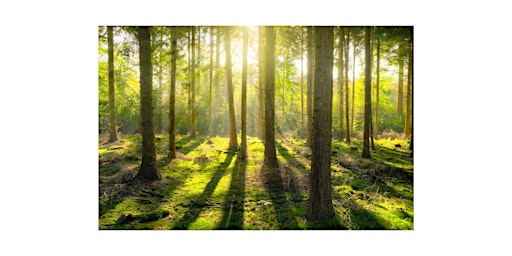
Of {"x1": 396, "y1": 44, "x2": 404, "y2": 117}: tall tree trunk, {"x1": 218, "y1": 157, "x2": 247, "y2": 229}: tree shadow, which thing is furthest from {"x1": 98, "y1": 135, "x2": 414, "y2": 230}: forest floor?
{"x1": 396, "y1": 44, "x2": 404, "y2": 117}: tall tree trunk

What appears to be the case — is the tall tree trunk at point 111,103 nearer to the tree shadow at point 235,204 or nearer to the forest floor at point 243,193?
the forest floor at point 243,193

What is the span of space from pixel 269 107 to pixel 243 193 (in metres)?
2.18

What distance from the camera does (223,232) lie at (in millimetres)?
3822

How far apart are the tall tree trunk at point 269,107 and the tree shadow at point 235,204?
70 centimetres

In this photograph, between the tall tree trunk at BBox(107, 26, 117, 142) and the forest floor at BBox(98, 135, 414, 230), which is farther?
the tall tree trunk at BBox(107, 26, 117, 142)

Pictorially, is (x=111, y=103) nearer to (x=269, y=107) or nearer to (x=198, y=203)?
(x=269, y=107)

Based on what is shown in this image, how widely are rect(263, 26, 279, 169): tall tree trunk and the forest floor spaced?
34 centimetres

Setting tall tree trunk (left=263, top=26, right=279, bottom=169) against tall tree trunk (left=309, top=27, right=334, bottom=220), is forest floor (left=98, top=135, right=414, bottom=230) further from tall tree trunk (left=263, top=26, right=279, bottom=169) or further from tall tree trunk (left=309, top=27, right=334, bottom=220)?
tall tree trunk (left=309, top=27, right=334, bottom=220)

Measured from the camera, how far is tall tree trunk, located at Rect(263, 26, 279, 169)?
614 centimetres

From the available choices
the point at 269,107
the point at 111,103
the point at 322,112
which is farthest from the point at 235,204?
the point at 111,103
